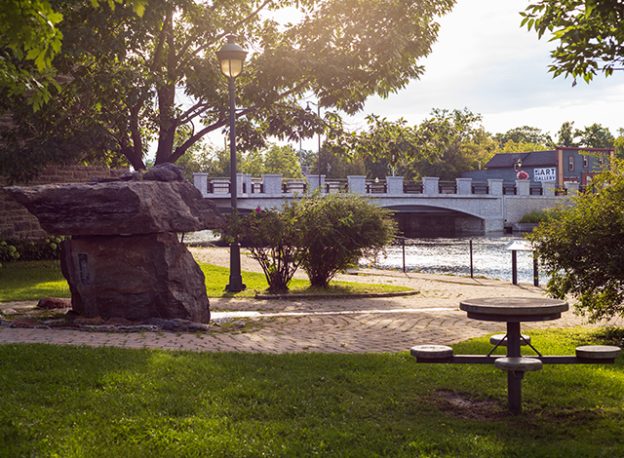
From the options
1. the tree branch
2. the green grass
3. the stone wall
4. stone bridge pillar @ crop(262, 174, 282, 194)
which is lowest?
the green grass

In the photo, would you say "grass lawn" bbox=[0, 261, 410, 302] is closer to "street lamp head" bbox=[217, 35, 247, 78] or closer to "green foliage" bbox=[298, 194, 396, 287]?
"green foliage" bbox=[298, 194, 396, 287]

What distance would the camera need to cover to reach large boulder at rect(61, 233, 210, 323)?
368 inches

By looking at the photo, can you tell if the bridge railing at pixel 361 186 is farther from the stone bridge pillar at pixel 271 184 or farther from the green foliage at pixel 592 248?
the green foliage at pixel 592 248

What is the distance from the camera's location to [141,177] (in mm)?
10117

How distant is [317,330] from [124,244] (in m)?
2.54

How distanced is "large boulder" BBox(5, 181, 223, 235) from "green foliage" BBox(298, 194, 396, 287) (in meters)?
5.62

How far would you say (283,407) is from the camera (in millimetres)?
5395

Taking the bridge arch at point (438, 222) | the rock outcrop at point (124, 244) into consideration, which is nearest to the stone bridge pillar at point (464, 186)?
the bridge arch at point (438, 222)

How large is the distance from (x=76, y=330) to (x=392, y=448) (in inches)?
208

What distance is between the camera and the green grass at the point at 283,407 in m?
4.59

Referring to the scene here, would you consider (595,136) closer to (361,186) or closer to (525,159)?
(525,159)

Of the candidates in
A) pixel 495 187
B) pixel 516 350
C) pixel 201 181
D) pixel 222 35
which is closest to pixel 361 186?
pixel 201 181

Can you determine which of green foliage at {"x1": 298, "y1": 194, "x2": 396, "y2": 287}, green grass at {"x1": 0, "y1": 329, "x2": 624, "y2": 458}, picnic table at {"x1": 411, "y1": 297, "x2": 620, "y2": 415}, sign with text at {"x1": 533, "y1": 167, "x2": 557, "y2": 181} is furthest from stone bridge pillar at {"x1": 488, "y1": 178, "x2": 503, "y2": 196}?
picnic table at {"x1": 411, "y1": 297, "x2": 620, "y2": 415}

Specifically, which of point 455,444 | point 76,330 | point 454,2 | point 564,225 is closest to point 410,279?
point 454,2
